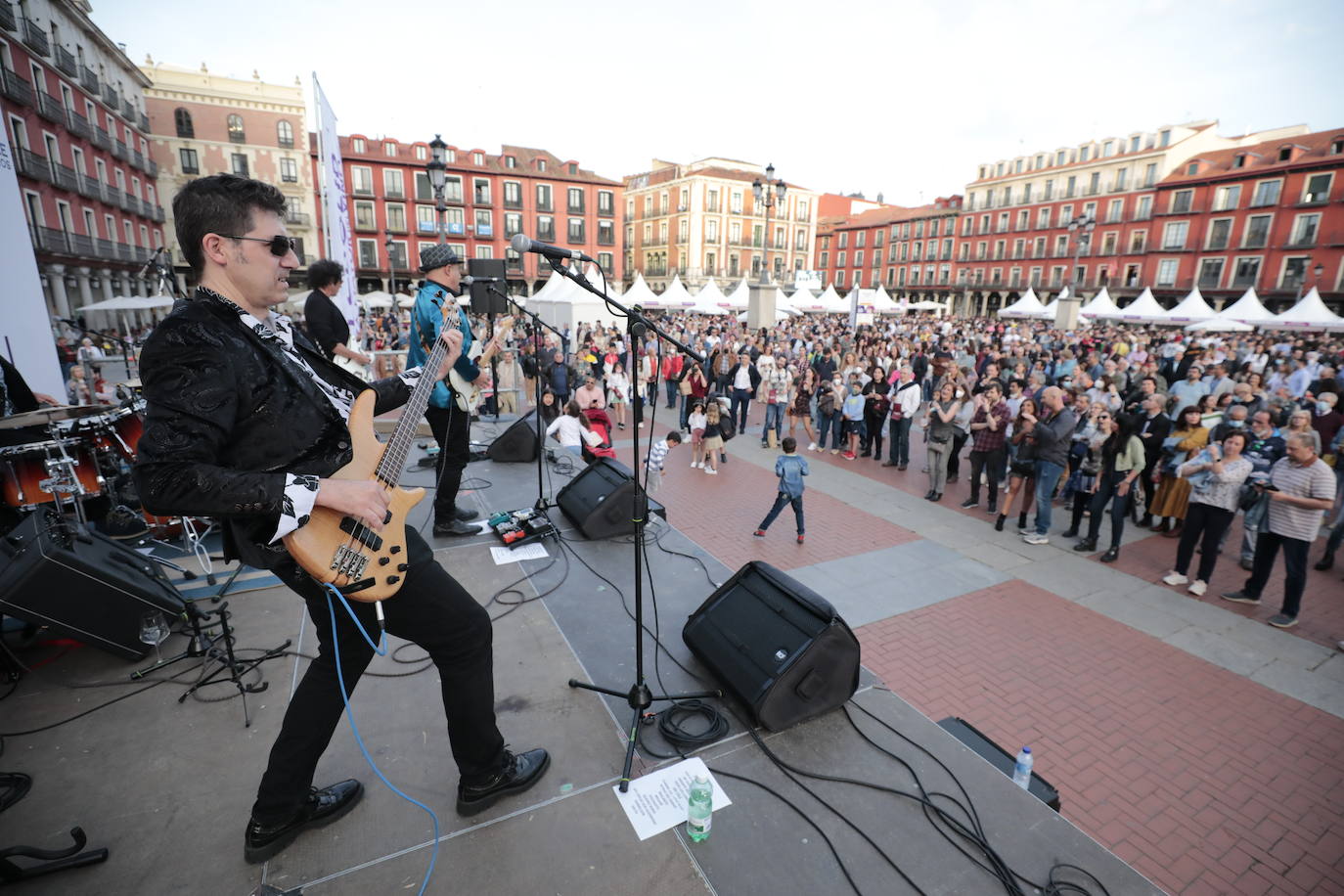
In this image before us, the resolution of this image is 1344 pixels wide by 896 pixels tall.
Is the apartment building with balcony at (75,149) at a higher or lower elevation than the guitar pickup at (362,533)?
higher

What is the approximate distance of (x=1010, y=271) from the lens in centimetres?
5356

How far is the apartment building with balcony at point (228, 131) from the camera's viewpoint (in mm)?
36594

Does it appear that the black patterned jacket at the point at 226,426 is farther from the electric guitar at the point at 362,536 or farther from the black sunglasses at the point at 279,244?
the black sunglasses at the point at 279,244

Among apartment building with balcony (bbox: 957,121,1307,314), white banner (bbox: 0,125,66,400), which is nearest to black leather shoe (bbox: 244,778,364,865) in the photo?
white banner (bbox: 0,125,66,400)

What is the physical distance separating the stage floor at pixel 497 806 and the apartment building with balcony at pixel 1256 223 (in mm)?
46626

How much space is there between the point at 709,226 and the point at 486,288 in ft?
179

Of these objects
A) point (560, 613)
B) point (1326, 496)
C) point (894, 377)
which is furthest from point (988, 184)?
point (560, 613)

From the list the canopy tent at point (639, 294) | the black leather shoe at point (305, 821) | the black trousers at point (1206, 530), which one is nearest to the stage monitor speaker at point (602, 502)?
the black leather shoe at point (305, 821)

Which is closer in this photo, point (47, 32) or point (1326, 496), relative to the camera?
point (1326, 496)

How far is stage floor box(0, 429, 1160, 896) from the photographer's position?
7.50 feet

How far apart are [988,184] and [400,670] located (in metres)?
65.7

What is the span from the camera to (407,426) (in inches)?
92.3

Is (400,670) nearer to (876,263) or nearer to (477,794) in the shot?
(477,794)

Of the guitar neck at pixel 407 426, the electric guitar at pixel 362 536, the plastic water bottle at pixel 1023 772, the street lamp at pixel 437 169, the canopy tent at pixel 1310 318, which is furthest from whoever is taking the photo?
the canopy tent at pixel 1310 318
